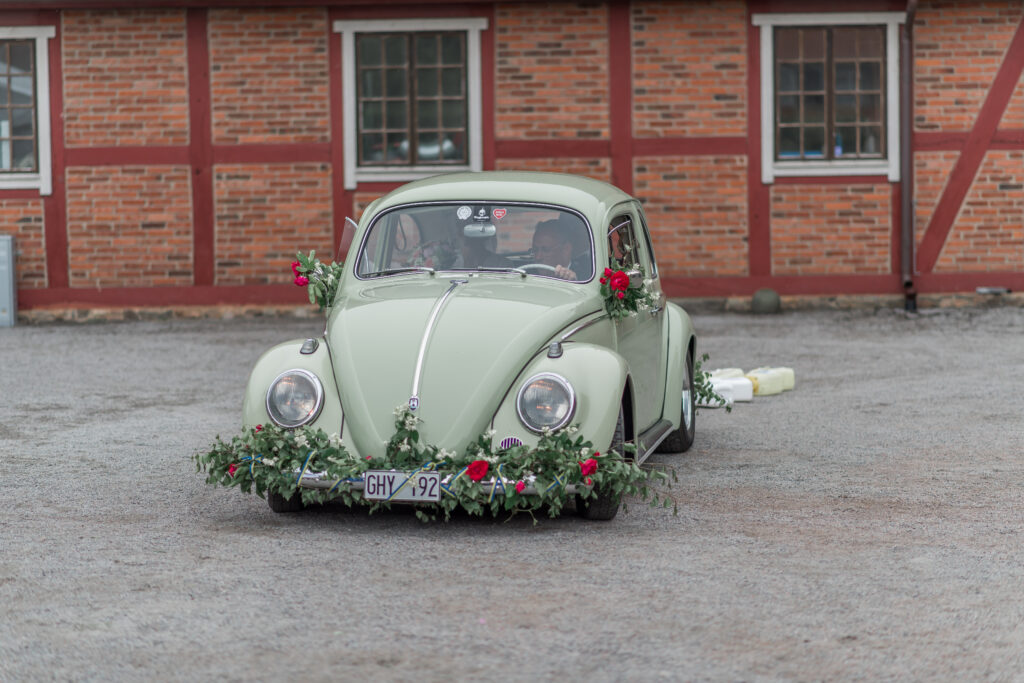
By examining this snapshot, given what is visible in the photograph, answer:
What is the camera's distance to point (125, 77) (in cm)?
1733

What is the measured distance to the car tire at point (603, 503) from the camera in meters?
6.12

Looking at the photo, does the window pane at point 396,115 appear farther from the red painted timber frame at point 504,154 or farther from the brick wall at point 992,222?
Result: the brick wall at point 992,222

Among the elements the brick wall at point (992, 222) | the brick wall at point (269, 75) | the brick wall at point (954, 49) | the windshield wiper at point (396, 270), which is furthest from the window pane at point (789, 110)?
the windshield wiper at point (396, 270)

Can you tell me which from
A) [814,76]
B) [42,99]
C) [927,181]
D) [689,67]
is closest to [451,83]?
[689,67]

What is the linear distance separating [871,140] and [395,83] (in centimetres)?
571

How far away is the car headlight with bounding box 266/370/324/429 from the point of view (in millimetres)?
6121

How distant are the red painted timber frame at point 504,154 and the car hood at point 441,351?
A: 10763mm

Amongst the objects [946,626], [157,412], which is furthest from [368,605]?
[157,412]

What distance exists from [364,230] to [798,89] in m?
11.1

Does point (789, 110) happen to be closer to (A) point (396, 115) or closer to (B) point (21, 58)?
(A) point (396, 115)

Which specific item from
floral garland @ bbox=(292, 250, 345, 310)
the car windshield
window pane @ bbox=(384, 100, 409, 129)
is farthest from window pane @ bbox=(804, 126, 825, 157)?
floral garland @ bbox=(292, 250, 345, 310)

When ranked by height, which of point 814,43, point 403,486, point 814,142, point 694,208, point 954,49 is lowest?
point 403,486

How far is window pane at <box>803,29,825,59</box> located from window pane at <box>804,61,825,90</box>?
94 mm

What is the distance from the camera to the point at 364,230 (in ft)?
24.2
